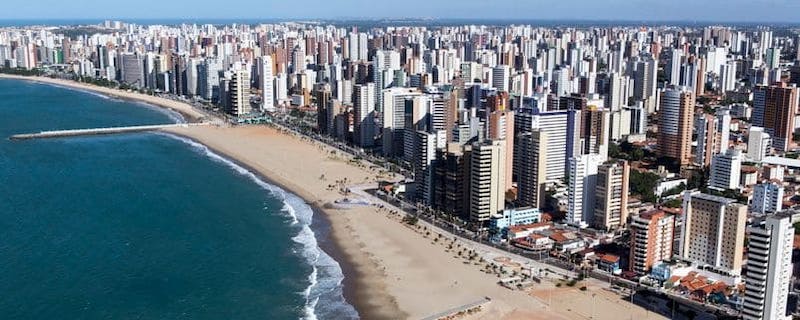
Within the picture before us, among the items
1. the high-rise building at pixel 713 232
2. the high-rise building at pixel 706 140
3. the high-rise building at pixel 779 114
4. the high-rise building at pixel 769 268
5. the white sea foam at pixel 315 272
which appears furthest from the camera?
the high-rise building at pixel 779 114

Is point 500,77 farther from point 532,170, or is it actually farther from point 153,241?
point 153,241

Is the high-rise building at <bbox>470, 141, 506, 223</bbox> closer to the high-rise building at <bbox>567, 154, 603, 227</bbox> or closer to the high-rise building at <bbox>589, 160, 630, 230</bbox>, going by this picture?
the high-rise building at <bbox>567, 154, 603, 227</bbox>

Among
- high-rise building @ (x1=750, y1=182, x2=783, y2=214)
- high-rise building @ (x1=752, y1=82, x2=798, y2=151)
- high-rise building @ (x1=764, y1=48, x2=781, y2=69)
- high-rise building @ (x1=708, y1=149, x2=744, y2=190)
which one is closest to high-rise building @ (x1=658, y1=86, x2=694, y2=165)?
high-rise building @ (x1=708, y1=149, x2=744, y2=190)

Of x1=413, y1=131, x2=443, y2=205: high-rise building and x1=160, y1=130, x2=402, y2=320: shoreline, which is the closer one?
x1=160, y1=130, x2=402, y2=320: shoreline

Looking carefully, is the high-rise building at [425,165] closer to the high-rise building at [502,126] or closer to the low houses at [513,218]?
the high-rise building at [502,126]

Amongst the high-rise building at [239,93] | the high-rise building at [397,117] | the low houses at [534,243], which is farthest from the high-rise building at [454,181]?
the high-rise building at [239,93]

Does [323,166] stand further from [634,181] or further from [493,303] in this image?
[493,303]
